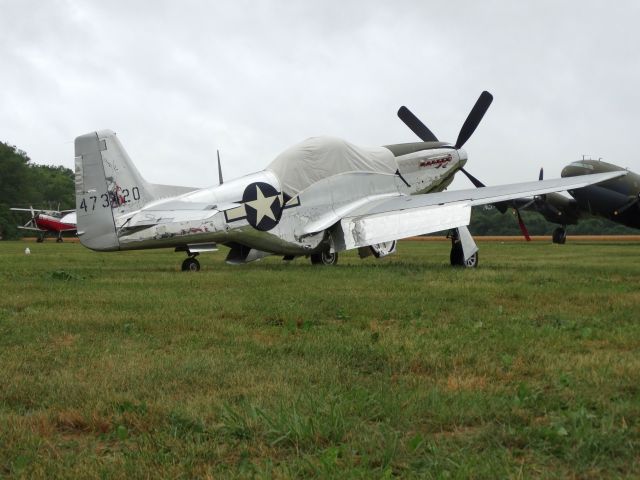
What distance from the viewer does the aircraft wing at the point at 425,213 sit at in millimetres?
15070

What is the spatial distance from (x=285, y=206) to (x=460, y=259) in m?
4.62

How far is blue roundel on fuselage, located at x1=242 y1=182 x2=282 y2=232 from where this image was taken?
15.5 metres

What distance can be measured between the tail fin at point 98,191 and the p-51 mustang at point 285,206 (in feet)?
0.07

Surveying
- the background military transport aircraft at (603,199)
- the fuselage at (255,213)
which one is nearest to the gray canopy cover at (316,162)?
the fuselage at (255,213)

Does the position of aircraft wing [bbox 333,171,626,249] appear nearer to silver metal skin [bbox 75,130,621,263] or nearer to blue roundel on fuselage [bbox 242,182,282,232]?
silver metal skin [bbox 75,130,621,263]

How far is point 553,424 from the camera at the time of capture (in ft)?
11.3

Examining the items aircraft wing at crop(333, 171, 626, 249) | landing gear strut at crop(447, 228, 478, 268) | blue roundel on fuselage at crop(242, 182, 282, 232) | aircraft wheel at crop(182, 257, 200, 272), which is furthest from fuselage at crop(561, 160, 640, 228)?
aircraft wheel at crop(182, 257, 200, 272)

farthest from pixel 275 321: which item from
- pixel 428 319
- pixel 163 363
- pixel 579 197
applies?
pixel 579 197

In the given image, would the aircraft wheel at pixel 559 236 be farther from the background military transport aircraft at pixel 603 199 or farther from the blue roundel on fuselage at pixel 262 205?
the blue roundel on fuselage at pixel 262 205

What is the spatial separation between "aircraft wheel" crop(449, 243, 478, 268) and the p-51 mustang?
0.10 feet

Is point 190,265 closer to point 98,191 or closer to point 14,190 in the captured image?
point 98,191

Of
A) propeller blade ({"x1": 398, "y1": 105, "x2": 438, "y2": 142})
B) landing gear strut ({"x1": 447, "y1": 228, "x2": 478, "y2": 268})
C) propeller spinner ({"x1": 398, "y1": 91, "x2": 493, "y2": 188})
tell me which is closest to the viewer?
landing gear strut ({"x1": 447, "y1": 228, "x2": 478, "y2": 268})

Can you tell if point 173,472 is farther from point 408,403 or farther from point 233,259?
point 233,259

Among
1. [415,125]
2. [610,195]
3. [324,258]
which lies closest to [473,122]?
[415,125]
